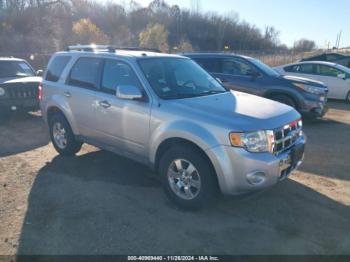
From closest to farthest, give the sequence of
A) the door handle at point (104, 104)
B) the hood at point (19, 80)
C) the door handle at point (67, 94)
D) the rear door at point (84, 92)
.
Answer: the door handle at point (104, 104), the rear door at point (84, 92), the door handle at point (67, 94), the hood at point (19, 80)

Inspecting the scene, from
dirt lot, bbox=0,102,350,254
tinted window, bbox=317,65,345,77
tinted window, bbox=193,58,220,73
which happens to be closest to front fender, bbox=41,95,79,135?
dirt lot, bbox=0,102,350,254

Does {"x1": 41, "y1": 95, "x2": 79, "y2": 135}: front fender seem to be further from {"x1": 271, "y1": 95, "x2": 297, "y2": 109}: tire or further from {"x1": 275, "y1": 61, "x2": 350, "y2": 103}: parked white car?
{"x1": 275, "y1": 61, "x2": 350, "y2": 103}: parked white car

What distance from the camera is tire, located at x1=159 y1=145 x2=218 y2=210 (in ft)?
12.6

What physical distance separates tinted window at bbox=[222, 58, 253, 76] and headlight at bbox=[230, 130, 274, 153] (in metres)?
5.62

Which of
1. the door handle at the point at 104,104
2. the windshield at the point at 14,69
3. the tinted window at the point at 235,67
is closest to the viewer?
the door handle at the point at 104,104

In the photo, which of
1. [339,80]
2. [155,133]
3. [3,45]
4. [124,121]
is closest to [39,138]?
[124,121]

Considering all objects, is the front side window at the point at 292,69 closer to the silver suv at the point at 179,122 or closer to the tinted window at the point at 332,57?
the tinted window at the point at 332,57

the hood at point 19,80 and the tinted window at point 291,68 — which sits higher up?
the tinted window at point 291,68

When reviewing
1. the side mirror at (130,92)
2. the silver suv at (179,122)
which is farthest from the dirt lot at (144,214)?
the side mirror at (130,92)

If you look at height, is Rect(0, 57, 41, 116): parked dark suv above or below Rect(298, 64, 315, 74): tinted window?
below

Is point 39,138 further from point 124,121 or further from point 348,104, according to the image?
point 348,104

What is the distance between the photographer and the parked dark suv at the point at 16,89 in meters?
8.53

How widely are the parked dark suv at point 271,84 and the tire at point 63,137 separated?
14.8 feet

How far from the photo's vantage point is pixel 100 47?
5.59 metres
